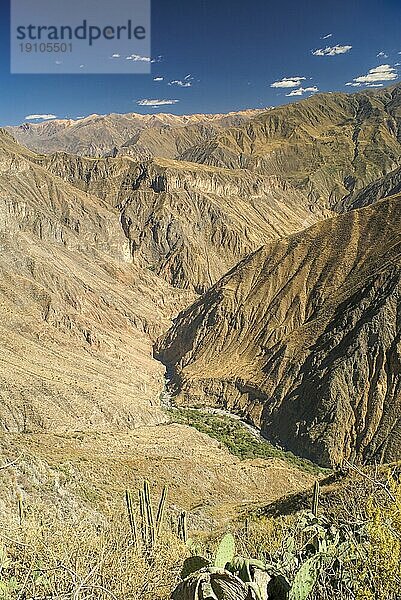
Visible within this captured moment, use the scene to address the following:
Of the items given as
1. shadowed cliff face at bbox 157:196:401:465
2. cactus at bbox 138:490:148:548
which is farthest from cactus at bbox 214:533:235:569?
shadowed cliff face at bbox 157:196:401:465

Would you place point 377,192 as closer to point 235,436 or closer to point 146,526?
point 235,436

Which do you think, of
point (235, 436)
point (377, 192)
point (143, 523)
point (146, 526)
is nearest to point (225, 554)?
point (146, 526)

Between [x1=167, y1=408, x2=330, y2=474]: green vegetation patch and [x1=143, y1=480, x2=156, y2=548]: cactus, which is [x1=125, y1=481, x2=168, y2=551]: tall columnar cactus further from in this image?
[x1=167, y1=408, x2=330, y2=474]: green vegetation patch

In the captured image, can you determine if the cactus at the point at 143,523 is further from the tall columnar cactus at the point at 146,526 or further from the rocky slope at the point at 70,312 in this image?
the rocky slope at the point at 70,312

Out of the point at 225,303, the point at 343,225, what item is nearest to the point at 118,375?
the point at 225,303

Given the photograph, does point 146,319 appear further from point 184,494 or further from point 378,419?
point 184,494

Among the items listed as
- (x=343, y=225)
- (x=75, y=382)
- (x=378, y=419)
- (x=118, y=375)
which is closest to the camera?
(x=378, y=419)

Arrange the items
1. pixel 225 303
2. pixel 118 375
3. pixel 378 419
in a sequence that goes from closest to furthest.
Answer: pixel 378 419 → pixel 118 375 → pixel 225 303

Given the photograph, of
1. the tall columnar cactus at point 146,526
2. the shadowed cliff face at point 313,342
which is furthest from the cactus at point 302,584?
the shadowed cliff face at point 313,342

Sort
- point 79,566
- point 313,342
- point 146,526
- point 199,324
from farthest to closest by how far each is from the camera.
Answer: point 199,324
point 313,342
point 146,526
point 79,566
